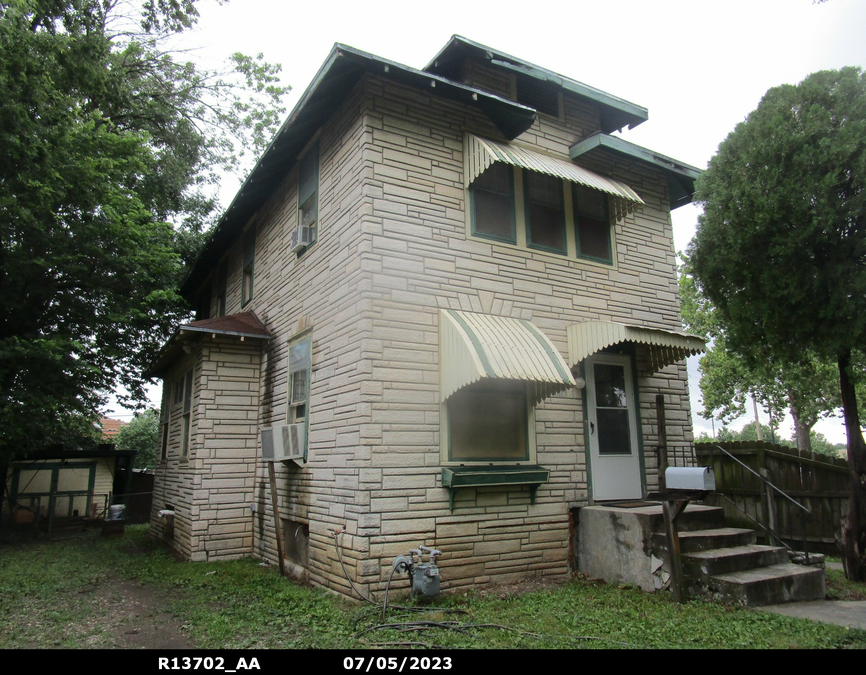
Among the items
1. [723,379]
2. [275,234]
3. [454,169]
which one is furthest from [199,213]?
[723,379]

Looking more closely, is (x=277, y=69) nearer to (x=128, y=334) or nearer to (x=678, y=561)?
(x=128, y=334)

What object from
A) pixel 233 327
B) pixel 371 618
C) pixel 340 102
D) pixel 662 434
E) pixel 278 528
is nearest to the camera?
pixel 371 618

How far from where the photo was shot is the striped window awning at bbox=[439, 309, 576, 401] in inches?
250

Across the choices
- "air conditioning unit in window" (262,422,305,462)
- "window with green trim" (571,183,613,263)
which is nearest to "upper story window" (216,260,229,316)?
"air conditioning unit in window" (262,422,305,462)

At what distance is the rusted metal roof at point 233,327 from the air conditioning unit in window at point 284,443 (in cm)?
193

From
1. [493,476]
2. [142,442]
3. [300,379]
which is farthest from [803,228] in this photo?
[142,442]

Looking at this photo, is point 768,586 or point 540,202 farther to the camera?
point 540,202

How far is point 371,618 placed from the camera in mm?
5574

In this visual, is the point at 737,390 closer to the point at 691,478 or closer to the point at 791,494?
the point at 791,494

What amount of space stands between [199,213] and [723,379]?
2118 cm

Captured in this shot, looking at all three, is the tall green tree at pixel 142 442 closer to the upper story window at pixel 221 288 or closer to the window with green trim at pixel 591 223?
the upper story window at pixel 221 288

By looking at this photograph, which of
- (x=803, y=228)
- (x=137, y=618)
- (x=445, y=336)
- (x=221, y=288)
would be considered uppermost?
(x=221, y=288)

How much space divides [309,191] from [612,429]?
567 centimetres

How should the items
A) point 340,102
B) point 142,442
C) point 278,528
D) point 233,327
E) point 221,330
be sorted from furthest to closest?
point 142,442 → point 233,327 → point 221,330 → point 340,102 → point 278,528
